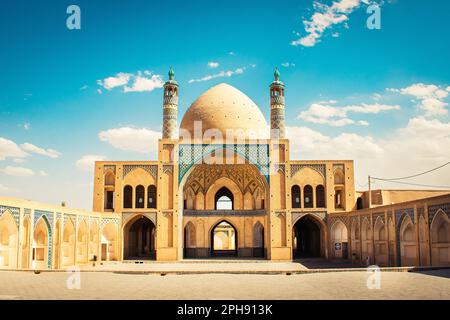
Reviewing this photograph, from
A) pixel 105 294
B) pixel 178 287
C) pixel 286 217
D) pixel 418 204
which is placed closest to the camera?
pixel 105 294

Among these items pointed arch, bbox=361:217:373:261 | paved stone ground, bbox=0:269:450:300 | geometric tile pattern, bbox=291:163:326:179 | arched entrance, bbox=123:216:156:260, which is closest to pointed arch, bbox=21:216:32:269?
Answer: paved stone ground, bbox=0:269:450:300

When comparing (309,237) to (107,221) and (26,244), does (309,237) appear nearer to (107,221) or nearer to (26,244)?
(107,221)

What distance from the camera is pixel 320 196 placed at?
954 inches

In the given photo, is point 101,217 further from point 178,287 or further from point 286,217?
point 178,287

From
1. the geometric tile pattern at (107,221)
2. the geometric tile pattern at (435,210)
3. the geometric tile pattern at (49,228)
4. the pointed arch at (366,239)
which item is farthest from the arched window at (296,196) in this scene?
the geometric tile pattern at (49,228)

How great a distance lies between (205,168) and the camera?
27547 mm

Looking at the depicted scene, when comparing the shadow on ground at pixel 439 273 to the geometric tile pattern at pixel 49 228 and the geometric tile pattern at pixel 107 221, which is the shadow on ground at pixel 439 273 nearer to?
the geometric tile pattern at pixel 49 228

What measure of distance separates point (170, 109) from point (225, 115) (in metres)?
3.06

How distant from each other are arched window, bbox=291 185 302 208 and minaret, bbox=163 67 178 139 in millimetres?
7123

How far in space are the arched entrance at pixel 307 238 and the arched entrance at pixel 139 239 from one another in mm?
8400

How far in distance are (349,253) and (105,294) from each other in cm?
1577

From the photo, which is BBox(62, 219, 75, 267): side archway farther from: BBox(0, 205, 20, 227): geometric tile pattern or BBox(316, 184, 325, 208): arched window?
BBox(316, 184, 325, 208): arched window
